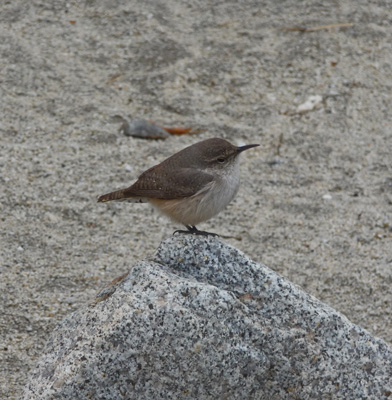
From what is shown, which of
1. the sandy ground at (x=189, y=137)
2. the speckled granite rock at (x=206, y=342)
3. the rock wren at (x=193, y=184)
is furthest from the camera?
the sandy ground at (x=189, y=137)

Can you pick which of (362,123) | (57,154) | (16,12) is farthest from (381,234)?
(16,12)

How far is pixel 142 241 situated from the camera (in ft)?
18.6

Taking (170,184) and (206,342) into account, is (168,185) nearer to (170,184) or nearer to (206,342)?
(170,184)

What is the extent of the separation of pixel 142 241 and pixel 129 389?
260cm

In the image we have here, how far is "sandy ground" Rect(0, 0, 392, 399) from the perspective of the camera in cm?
530

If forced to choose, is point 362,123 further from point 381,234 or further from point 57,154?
point 57,154

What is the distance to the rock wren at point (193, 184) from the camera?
164 inches

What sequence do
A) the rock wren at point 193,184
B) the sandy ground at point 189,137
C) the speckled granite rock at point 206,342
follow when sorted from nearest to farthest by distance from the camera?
1. the speckled granite rock at point 206,342
2. the rock wren at point 193,184
3. the sandy ground at point 189,137

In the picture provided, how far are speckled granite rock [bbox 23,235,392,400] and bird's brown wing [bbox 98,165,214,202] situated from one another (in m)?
0.61

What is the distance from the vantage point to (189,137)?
6727mm

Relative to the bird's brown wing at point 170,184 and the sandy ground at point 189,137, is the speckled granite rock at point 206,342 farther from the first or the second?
the sandy ground at point 189,137

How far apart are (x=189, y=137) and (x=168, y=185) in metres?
2.53

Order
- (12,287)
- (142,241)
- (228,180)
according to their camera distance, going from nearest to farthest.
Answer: (228,180) < (12,287) < (142,241)

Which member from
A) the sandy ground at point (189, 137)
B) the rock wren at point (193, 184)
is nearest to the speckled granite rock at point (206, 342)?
the rock wren at point (193, 184)
